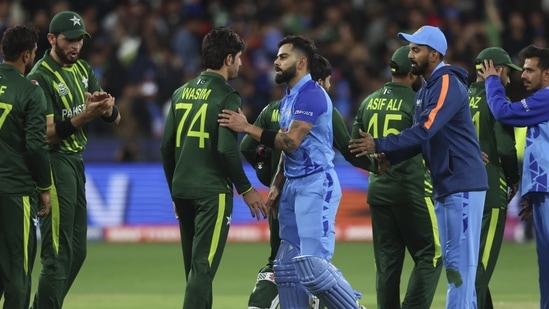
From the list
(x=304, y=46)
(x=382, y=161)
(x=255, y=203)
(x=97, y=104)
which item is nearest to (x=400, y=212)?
(x=382, y=161)

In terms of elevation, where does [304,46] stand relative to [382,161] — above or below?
above

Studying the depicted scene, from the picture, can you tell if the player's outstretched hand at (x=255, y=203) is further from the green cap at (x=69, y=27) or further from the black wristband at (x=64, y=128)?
the green cap at (x=69, y=27)

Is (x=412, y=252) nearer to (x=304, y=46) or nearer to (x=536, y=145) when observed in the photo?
(x=536, y=145)

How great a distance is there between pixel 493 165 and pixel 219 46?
2.80m

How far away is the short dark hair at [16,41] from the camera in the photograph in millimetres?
8914

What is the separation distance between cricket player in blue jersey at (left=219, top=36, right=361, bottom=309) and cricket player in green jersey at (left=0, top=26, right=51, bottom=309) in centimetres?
154

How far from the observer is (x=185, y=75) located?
20719 mm

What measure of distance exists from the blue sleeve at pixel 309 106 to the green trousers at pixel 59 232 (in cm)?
221

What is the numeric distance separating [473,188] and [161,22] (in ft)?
47.4

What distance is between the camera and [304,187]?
8.55 meters

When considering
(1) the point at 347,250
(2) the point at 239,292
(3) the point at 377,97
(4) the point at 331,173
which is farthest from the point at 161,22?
(4) the point at 331,173

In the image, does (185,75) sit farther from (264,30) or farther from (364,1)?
(364,1)

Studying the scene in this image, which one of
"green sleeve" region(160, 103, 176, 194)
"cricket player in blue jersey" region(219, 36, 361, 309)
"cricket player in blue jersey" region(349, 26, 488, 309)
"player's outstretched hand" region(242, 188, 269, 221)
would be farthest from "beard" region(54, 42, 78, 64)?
"cricket player in blue jersey" region(349, 26, 488, 309)

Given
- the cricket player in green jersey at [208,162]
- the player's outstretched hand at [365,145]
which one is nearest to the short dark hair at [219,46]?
the cricket player in green jersey at [208,162]
